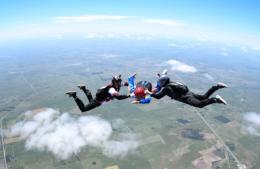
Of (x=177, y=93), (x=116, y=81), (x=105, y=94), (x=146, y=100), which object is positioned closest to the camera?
(x=146, y=100)

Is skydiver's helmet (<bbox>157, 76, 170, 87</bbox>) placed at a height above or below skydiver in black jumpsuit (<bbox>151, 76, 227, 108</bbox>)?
above

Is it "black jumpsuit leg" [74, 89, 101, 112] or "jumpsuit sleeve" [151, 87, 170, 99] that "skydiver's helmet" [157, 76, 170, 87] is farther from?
"black jumpsuit leg" [74, 89, 101, 112]

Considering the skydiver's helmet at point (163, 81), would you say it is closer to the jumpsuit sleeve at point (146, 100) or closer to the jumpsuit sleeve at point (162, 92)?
the jumpsuit sleeve at point (162, 92)

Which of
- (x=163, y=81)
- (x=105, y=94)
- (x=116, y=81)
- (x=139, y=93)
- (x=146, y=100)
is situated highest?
(x=163, y=81)

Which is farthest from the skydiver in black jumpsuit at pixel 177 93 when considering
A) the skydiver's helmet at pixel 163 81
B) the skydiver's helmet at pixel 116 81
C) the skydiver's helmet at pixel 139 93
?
the skydiver's helmet at pixel 116 81

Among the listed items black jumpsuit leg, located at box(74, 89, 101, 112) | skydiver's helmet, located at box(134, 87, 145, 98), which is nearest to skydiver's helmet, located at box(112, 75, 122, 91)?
skydiver's helmet, located at box(134, 87, 145, 98)

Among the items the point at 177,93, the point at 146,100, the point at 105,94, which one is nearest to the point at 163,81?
the point at 177,93

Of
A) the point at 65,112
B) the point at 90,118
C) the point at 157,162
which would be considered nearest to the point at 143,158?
A: the point at 157,162

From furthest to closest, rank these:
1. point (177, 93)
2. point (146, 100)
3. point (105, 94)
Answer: point (105, 94) → point (177, 93) → point (146, 100)

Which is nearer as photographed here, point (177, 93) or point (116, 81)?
point (177, 93)

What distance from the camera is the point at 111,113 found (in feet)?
411

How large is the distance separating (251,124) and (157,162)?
236 feet

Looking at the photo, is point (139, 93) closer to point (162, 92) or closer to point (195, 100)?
point (162, 92)

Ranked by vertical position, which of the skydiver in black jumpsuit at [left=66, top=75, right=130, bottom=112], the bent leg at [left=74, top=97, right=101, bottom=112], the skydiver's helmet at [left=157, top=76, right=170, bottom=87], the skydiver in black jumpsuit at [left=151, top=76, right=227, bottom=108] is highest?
the skydiver's helmet at [left=157, top=76, right=170, bottom=87]
